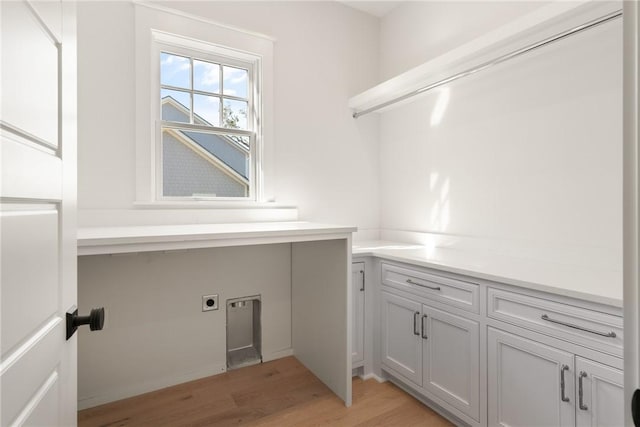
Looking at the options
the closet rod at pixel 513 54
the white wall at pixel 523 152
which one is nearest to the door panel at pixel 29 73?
the closet rod at pixel 513 54

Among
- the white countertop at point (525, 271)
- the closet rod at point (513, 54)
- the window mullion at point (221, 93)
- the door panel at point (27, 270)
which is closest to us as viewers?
the door panel at point (27, 270)

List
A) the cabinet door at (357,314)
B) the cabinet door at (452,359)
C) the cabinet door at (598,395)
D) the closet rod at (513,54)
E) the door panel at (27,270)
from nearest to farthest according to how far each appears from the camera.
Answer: the door panel at (27,270), the cabinet door at (598,395), the closet rod at (513,54), the cabinet door at (452,359), the cabinet door at (357,314)

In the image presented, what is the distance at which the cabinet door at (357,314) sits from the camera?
7.05ft

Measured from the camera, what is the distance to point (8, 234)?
510 millimetres

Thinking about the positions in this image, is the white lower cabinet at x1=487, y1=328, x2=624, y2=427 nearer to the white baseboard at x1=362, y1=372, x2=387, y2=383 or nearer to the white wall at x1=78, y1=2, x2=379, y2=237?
the white baseboard at x1=362, y1=372, x2=387, y2=383

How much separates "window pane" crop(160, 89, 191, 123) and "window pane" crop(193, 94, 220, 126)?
48 mm

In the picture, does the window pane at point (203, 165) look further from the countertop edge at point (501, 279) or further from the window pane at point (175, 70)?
the countertop edge at point (501, 279)

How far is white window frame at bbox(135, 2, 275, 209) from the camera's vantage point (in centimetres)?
204

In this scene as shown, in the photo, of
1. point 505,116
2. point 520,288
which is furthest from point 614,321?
point 505,116

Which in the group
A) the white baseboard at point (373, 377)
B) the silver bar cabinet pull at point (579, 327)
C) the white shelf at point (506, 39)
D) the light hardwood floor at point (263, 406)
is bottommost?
the light hardwood floor at point (263, 406)

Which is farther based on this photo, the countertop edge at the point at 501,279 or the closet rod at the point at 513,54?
the closet rod at the point at 513,54

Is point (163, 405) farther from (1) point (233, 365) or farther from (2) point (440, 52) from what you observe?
(2) point (440, 52)

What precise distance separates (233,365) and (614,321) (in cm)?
214

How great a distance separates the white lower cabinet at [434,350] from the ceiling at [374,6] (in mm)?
2418
